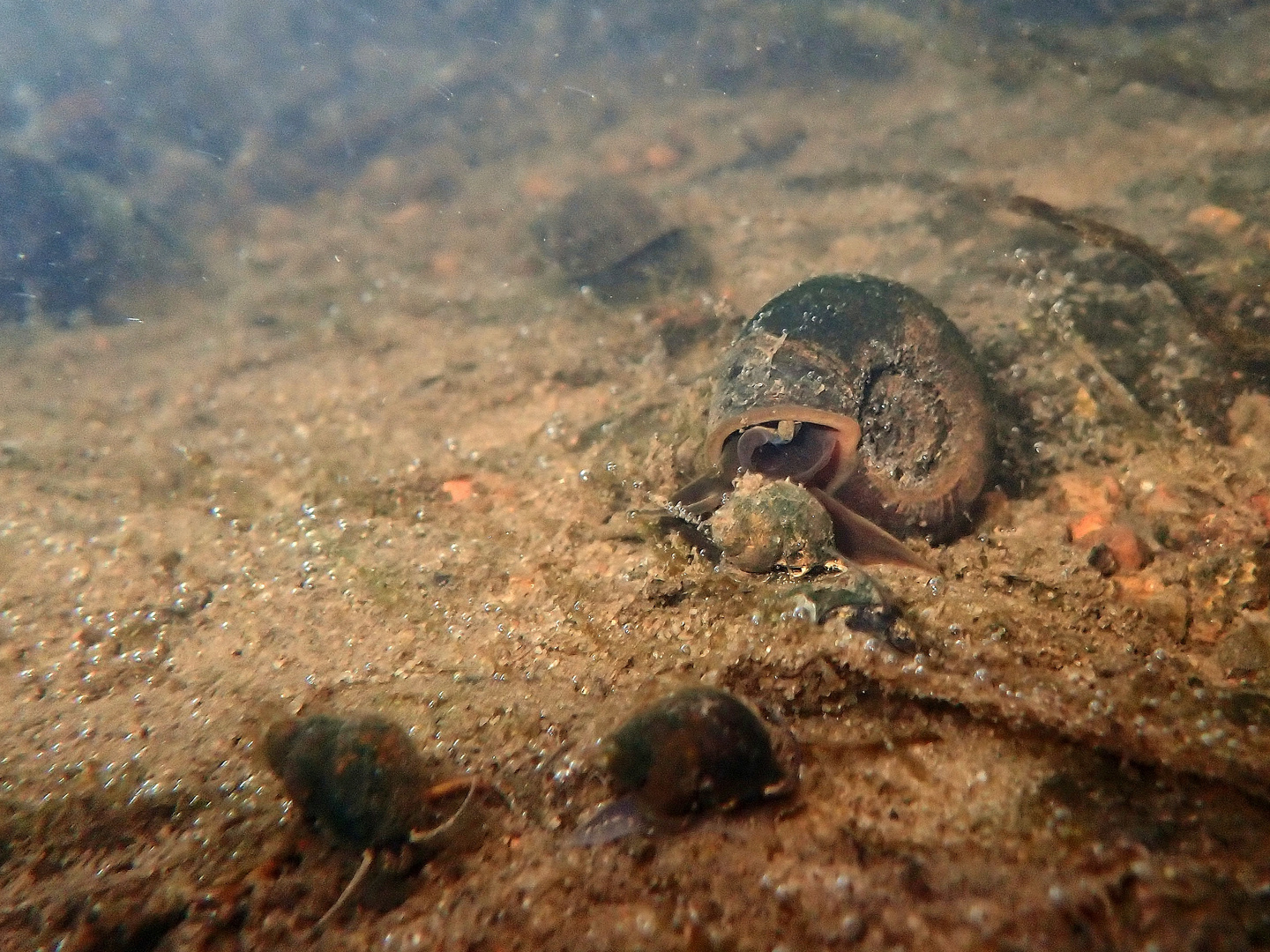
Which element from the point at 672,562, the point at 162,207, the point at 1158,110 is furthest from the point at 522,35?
the point at 672,562

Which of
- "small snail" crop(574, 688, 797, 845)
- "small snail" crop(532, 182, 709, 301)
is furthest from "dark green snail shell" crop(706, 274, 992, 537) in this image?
"small snail" crop(532, 182, 709, 301)

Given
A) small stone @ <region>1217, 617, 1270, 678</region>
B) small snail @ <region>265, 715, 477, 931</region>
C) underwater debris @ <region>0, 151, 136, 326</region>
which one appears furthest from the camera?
underwater debris @ <region>0, 151, 136, 326</region>

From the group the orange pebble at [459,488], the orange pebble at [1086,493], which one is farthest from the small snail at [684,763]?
the orange pebble at [459,488]

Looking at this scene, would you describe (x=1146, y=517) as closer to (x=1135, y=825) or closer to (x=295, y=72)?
(x=1135, y=825)

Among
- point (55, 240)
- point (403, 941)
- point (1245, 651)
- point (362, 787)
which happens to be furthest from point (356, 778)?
point (55, 240)

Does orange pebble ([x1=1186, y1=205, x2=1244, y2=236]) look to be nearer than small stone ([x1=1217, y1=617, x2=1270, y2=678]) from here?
No

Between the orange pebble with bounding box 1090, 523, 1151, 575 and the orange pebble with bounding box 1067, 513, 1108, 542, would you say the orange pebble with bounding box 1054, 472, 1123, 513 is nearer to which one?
the orange pebble with bounding box 1067, 513, 1108, 542

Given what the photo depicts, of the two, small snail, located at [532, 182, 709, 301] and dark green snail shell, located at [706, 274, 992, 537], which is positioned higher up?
small snail, located at [532, 182, 709, 301]
